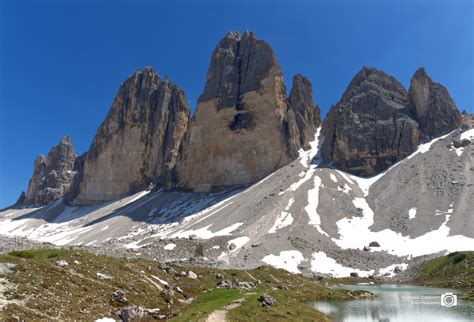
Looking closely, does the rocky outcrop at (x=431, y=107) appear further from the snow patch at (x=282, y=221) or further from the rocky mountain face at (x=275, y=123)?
the snow patch at (x=282, y=221)

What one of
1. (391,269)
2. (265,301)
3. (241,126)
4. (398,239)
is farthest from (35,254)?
(241,126)

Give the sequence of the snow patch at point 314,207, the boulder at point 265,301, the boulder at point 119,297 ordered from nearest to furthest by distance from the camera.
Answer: the boulder at point 119,297
the boulder at point 265,301
the snow patch at point 314,207

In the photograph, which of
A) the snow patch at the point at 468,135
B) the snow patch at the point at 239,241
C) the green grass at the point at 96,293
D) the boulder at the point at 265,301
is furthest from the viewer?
the snow patch at the point at 468,135

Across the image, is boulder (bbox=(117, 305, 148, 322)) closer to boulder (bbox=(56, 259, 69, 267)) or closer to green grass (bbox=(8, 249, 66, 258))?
boulder (bbox=(56, 259, 69, 267))

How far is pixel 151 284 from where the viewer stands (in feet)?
110

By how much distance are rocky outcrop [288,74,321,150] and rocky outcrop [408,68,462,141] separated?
142 feet

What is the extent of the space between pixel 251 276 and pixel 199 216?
224 ft

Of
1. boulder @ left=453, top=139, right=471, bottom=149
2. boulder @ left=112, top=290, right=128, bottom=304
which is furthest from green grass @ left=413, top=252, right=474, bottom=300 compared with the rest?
boulder @ left=453, top=139, right=471, bottom=149

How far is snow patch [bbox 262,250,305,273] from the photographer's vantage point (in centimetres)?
7550

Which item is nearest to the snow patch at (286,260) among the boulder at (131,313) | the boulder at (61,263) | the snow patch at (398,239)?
the snow patch at (398,239)

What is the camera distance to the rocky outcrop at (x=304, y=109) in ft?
547

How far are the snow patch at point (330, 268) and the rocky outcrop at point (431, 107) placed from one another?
2944 inches

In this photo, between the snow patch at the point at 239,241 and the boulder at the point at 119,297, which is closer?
the boulder at the point at 119,297

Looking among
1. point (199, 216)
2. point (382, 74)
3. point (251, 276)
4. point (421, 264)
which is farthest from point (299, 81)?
point (251, 276)
